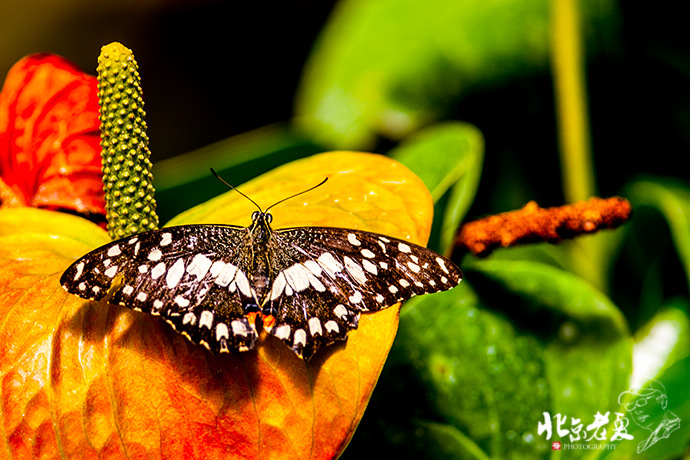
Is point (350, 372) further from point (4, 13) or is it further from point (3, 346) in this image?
point (4, 13)

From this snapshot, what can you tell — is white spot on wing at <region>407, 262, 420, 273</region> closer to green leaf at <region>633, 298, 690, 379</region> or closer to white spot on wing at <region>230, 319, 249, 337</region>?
white spot on wing at <region>230, 319, 249, 337</region>

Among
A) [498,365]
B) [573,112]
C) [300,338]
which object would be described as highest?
[300,338]

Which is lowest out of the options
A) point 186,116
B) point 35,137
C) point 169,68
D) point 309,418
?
point 186,116

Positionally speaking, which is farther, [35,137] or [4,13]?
[4,13]

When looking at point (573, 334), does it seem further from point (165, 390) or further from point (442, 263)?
point (165, 390)

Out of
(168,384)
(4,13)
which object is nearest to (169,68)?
(4,13)

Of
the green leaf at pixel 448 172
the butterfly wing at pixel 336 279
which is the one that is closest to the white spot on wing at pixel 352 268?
the butterfly wing at pixel 336 279

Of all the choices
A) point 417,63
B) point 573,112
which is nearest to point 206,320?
point 573,112
